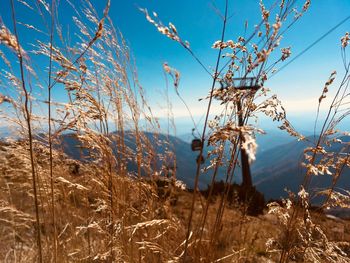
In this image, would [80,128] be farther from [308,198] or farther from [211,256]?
[308,198]

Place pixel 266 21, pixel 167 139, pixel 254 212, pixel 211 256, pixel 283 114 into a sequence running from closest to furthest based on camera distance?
pixel 266 21 → pixel 283 114 → pixel 211 256 → pixel 167 139 → pixel 254 212

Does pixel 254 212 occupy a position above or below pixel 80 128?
below

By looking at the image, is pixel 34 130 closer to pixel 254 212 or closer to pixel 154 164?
pixel 154 164

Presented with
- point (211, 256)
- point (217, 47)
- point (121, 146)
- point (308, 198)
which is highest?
point (217, 47)

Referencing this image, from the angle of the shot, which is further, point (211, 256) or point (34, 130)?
point (34, 130)

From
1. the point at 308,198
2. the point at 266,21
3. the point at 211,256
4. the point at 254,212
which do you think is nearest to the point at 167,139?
the point at 211,256

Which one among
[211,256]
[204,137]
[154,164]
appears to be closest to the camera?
[204,137]

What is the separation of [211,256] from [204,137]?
35.5 inches

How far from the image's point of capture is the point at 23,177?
276 cm

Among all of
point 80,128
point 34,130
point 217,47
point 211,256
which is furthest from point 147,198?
point 217,47

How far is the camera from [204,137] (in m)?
1.10

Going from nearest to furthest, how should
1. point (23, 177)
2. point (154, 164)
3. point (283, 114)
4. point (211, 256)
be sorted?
point (283, 114) < point (211, 256) < point (154, 164) < point (23, 177)

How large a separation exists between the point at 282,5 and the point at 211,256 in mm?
1381

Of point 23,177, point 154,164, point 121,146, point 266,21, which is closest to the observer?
point 266,21
